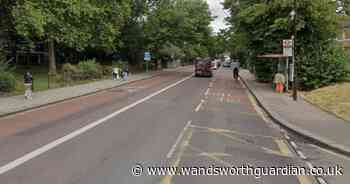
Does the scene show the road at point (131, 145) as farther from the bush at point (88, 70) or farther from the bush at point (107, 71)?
the bush at point (107, 71)

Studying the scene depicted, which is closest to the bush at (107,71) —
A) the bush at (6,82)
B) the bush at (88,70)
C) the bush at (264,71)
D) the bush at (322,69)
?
the bush at (88,70)

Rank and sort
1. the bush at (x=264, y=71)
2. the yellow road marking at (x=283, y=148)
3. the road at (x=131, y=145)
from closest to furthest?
the road at (x=131, y=145), the yellow road marking at (x=283, y=148), the bush at (x=264, y=71)


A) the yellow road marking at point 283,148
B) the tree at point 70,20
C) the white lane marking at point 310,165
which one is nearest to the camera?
the white lane marking at point 310,165

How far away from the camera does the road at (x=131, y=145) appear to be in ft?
23.8

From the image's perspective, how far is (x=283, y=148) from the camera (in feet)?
33.0

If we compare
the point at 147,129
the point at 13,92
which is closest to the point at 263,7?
the point at 13,92

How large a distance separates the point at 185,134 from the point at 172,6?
4790 centimetres

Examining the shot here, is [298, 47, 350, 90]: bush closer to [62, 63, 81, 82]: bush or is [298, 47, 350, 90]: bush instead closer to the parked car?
[62, 63, 81, 82]: bush

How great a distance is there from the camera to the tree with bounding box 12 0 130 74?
91.7 ft

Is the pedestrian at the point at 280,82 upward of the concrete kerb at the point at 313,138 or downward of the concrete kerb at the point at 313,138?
upward

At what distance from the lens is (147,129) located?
12328mm

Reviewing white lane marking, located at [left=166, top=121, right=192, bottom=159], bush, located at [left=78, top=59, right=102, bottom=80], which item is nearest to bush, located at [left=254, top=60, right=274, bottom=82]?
bush, located at [left=78, top=59, right=102, bottom=80]

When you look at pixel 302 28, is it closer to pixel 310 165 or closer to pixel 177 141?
pixel 177 141

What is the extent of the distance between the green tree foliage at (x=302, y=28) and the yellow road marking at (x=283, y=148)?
18.1 metres
